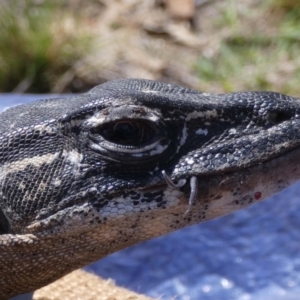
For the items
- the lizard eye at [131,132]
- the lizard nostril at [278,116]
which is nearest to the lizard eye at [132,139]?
the lizard eye at [131,132]

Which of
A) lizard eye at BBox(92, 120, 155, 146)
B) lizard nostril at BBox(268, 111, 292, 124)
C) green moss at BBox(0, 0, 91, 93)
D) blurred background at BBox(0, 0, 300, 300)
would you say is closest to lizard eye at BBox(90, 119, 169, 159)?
lizard eye at BBox(92, 120, 155, 146)

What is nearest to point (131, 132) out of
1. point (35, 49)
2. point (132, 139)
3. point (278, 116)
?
point (132, 139)

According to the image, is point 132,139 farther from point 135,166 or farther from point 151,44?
point 151,44

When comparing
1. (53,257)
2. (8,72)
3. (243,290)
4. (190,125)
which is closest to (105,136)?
(190,125)

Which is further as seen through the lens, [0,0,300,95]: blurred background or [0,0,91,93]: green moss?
[0,0,91,93]: green moss

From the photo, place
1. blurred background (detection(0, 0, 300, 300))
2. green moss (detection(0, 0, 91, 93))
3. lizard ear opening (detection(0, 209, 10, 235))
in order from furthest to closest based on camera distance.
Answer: green moss (detection(0, 0, 91, 93)), blurred background (detection(0, 0, 300, 300)), lizard ear opening (detection(0, 209, 10, 235))

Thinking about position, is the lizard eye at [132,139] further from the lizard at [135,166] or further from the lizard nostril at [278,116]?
the lizard nostril at [278,116]

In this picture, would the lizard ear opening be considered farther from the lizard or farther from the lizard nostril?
the lizard nostril
